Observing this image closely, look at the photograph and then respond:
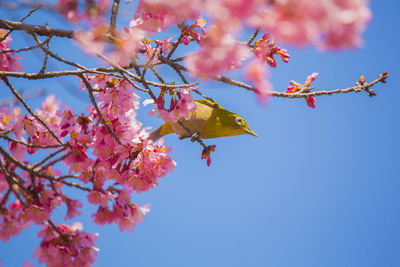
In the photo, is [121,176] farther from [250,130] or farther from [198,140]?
[250,130]

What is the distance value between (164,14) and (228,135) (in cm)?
154

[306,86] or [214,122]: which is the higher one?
[214,122]

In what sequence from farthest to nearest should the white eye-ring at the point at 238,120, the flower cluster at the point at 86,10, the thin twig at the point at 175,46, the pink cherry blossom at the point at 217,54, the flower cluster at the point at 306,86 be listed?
1. the white eye-ring at the point at 238,120
2. the thin twig at the point at 175,46
3. the flower cluster at the point at 306,86
4. the flower cluster at the point at 86,10
5. the pink cherry blossom at the point at 217,54

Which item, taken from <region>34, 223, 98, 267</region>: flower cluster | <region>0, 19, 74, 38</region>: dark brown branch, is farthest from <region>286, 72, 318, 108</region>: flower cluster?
<region>34, 223, 98, 267</region>: flower cluster

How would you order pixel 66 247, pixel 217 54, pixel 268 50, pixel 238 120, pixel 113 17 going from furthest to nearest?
pixel 66 247, pixel 238 120, pixel 268 50, pixel 113 17, pixel 217 54

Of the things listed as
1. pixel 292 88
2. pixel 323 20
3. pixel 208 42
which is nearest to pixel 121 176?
pixel 292 88

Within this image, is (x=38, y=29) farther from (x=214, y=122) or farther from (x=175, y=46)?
(x=214, y=122)

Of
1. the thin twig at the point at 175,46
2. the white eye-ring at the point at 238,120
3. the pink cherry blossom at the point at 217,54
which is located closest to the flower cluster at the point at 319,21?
the pink cherry blossom at the point at 217,54

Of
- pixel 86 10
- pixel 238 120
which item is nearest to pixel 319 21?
pixel 86 10

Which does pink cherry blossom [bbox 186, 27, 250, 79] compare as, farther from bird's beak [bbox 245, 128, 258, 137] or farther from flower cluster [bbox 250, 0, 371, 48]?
bird's beak [bbox 245, 128, 258, 137]

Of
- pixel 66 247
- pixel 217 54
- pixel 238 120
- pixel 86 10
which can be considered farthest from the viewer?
pixel 66 247

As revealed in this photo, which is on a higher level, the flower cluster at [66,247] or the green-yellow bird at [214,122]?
the green-yellow bird at [214,122]

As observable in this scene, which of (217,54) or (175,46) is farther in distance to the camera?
(175,46)

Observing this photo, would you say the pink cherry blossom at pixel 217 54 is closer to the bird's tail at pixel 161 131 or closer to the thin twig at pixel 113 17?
the thin twig at pixel 113 17
